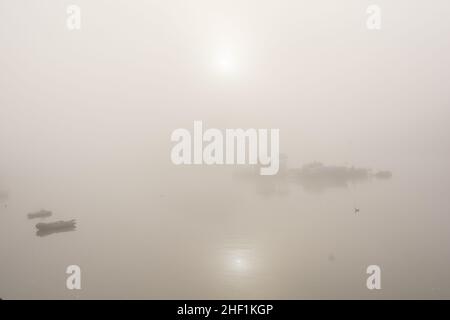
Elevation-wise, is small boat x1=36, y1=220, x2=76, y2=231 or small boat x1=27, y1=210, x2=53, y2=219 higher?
small boat x1=27, y1=210, x2=53, y2=219

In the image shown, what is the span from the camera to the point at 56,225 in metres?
2.83

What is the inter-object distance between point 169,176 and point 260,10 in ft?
5.81

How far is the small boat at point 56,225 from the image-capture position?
9.25 feet

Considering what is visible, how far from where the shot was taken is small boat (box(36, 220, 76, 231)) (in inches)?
111

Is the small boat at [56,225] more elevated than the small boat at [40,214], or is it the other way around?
the small boat at [40,214]

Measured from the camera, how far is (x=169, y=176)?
2.84 metres

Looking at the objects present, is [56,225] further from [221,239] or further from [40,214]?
[221,239]

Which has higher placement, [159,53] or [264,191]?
[159,53]

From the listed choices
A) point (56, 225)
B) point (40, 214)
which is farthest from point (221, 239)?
point (40, 214)

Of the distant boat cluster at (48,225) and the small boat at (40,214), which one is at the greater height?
the small boat at (40,214)
